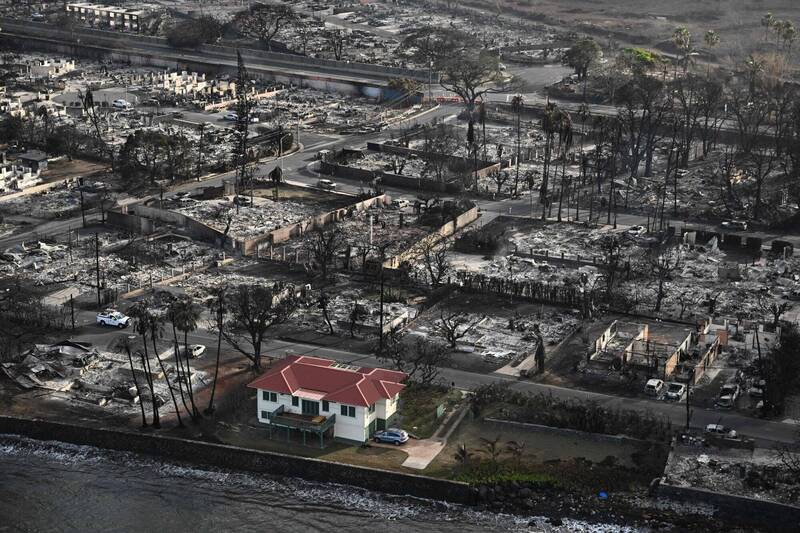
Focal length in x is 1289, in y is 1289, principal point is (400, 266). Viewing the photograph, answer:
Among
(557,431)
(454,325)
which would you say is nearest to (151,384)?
(454,325)

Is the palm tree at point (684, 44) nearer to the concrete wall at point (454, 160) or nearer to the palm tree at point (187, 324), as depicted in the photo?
the concrete wall at point (454, 160)

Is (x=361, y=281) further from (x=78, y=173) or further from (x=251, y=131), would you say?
(x=251, y=131)

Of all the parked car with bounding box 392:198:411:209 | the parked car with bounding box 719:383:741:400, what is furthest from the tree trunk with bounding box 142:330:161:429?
the parked car with bounding box 392:198:411:209

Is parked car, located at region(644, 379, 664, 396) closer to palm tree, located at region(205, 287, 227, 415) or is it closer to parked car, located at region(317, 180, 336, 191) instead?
palm tree, located at region(205, 287, 227, 415)

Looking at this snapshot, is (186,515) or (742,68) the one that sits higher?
(742,68)

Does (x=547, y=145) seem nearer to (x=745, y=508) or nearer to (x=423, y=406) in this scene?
(x=423, y=406)

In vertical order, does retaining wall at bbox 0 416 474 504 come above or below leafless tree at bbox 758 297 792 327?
below

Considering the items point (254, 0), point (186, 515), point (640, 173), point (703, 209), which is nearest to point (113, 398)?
point (186, 515)

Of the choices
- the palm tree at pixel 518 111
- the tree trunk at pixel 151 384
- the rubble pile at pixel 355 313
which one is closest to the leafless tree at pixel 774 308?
the rubble pile at pixel 355 313
